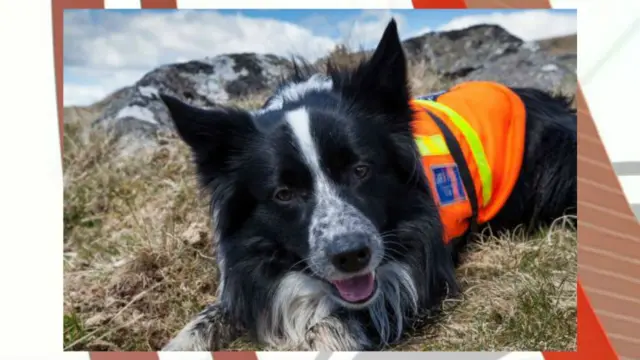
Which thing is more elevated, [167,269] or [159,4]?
[159,4]

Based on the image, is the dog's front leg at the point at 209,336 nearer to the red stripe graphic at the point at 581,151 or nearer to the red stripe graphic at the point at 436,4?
the red stripe graphic at the point at 581,151

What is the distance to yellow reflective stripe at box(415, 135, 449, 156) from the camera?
3.42 m

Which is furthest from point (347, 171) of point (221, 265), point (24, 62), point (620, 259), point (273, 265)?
point (24, 62)

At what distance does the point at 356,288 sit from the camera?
3168mm

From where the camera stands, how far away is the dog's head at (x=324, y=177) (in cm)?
306

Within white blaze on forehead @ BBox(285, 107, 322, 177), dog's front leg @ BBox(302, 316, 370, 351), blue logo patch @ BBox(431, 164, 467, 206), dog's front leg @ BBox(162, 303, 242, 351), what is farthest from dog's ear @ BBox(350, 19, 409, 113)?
dog's front leg @ BBox(162, 303, 242, 351)

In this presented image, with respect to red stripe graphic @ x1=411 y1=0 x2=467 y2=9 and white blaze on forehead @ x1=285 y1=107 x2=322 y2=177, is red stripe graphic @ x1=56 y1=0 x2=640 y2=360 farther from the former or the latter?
white blaze on forehead @ x1=285 y1=107 x2=322 y2=177

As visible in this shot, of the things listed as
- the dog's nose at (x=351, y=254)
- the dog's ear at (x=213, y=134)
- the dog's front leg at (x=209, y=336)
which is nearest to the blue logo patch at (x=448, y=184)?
the dog's nose at (x=351, y=254)

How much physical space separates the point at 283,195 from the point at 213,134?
378mm

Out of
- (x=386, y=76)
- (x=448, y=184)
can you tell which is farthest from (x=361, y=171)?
(x=448, y=184)

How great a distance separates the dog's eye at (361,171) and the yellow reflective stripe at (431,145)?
34 cm

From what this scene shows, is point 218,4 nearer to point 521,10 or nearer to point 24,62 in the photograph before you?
point 24,62

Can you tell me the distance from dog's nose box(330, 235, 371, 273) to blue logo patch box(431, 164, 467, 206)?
580 mm

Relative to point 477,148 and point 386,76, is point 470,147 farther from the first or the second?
point 386,76
